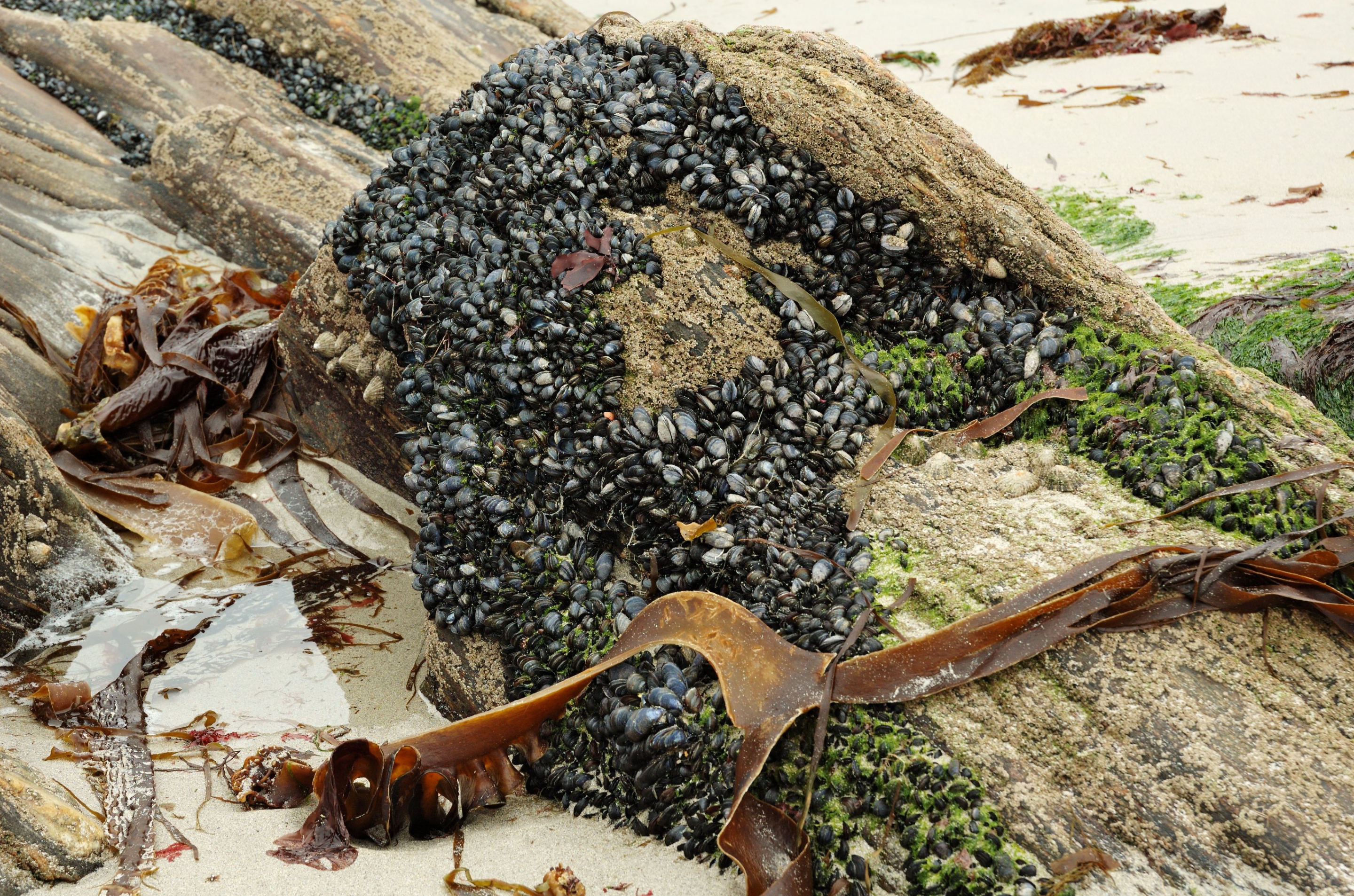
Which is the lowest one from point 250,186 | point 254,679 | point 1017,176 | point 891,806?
point 254,679

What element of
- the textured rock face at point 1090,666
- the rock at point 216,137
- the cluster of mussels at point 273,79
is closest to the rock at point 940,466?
the textured rock face at point 1090,666

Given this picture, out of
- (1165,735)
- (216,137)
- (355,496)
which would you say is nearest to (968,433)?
(1165,735)

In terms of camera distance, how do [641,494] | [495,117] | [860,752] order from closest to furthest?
[860,752]
[641,494]
[495,117]

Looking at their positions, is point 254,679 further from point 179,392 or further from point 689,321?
point 689,321

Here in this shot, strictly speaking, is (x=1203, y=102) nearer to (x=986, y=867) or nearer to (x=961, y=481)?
(x=961, y=481)

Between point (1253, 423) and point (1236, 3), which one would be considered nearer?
point (1253, 423)

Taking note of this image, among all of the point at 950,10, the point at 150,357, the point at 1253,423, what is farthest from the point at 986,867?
the point at 950,10
